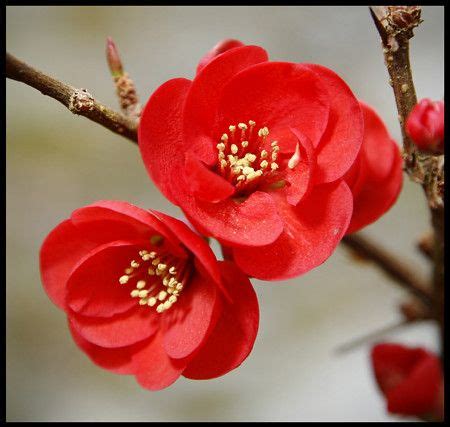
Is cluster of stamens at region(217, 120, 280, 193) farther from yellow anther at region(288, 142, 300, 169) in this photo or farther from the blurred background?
the blurred background

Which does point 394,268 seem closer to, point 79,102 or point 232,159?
point 232,159

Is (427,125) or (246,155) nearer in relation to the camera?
(427,125)

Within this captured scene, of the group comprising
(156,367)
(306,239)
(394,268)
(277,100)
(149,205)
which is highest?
(277,100)

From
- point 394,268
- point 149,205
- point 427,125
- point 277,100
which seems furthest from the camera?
point 149,205

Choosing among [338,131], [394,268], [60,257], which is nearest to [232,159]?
[338,131]

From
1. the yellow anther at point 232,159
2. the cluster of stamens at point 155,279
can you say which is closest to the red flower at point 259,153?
the yellow anther at point 232,159

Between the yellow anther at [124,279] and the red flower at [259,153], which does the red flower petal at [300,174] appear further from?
the yellow anther at [124,279]

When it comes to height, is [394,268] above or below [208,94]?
below

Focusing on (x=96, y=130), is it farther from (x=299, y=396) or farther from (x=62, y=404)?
(x=299, y=396)
